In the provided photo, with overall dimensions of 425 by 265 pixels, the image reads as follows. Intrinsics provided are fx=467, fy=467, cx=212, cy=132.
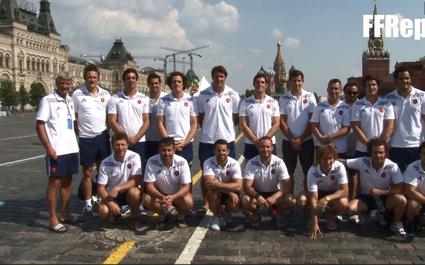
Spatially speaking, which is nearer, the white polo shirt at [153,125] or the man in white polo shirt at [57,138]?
the man in white polo shirt at [57,138]

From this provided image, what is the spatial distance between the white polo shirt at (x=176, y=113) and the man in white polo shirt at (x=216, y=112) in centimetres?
21

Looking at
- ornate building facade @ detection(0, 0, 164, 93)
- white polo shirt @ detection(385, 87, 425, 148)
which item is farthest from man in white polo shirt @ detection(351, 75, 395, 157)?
ornate building facade @ detection(0, 0, 164, 93)

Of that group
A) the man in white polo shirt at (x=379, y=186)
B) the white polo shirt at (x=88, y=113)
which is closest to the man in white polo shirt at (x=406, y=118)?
the man in white polo shirt at (x=379, y=186)

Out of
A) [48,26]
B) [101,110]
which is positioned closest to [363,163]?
[101,110]

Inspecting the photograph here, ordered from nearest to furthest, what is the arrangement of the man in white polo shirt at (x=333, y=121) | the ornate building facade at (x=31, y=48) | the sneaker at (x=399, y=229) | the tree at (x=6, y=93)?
1. the sneaker at (x=399, y=229)
2. the man in white polo shirt at (x=333, y=121)
3. the tree at (x=6, y=93)
4. the ornate building facade at (x=31, y=48)

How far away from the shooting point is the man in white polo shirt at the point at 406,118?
19.8 feet

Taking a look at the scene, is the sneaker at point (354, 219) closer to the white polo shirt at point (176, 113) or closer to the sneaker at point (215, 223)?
the sneaker at point (215, 223)

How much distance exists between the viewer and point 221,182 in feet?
19.8

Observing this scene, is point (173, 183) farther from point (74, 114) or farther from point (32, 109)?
point (32, 109)

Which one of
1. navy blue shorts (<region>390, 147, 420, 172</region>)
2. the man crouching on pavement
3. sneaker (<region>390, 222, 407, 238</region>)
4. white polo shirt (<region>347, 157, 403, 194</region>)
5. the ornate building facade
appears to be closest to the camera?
sneaker (<region>390, 222, 407, 238</region>)

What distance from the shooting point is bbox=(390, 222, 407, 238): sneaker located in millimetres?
5520

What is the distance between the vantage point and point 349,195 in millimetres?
6266

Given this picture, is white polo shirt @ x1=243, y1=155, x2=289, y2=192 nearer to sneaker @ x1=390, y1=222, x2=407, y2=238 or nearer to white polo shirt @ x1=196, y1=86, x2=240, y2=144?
white polo shirt @ x1=196, y1=86, x2=240, y2=144

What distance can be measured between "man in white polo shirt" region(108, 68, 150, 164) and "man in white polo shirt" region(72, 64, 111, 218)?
0.55ft
